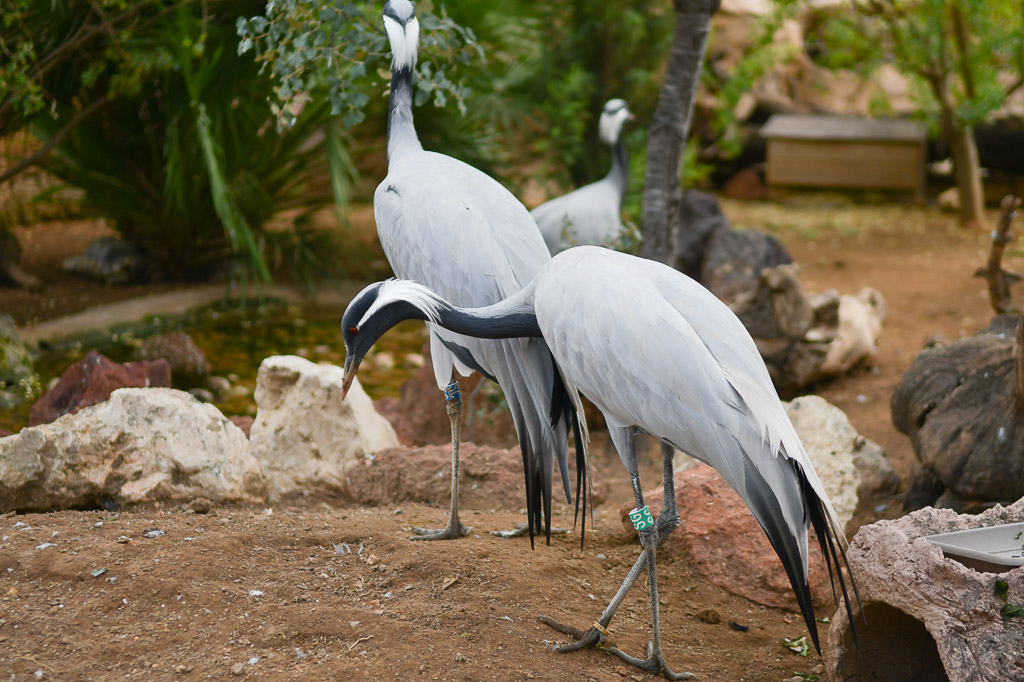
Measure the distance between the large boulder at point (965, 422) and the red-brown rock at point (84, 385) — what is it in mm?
3961

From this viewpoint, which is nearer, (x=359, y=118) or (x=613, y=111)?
(x=359, y=118)

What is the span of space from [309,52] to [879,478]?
334cm

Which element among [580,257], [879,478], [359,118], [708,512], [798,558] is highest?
[359,118]

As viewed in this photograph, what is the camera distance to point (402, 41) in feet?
13.1

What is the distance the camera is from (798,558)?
254 centimetres

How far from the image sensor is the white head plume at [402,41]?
399 cm

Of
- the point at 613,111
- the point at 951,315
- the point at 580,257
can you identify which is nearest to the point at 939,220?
the point at 951,315

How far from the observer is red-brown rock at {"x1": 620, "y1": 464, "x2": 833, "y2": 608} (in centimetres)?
341

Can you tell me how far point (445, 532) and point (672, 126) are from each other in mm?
2833

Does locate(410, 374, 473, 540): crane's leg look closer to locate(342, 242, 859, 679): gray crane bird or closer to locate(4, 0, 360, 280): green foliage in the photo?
locate(342, 242, 859, 679): gray crane bird

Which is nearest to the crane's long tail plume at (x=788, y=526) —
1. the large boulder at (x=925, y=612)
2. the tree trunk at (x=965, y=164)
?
the large boulder at (x=925, y=612)

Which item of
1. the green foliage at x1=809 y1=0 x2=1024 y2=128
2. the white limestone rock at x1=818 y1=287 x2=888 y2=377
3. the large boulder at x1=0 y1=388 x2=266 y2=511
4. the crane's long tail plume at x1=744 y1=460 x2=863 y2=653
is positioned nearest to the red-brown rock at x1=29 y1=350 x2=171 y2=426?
the large boulder at x1=0 y1=388 x2=266 y2=511

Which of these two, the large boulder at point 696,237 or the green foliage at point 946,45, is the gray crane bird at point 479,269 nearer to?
the large boulder at point 696,237

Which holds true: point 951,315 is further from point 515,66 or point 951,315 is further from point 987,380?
point 515,66
